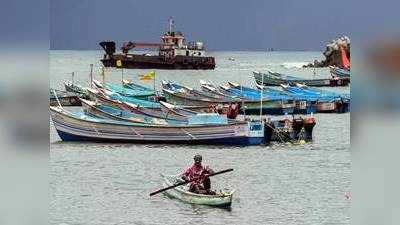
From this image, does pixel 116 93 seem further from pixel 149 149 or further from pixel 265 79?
pixel 265 79

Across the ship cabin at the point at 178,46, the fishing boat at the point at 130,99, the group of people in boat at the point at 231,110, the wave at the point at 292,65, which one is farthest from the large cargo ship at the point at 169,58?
the wave at the point at 292,65

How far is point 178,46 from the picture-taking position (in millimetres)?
10305

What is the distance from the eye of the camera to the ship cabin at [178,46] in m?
9.73

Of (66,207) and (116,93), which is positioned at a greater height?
(116,93)

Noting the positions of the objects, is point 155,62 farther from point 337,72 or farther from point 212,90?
point 337,72

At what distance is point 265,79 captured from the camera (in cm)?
1539

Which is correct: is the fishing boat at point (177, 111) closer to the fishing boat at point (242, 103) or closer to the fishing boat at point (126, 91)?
the fishing boat at point (242, 103)

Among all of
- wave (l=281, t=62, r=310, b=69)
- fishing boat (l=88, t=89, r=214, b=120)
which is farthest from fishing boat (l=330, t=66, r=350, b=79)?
fishing boat (l=88, t=89, r=214, b=120)

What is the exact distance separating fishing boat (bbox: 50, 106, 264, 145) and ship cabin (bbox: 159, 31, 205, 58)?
757mm

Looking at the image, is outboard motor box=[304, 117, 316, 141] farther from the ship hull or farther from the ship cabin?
the ship cabin
